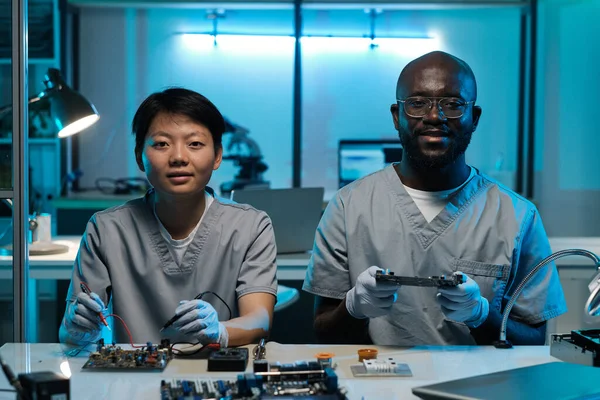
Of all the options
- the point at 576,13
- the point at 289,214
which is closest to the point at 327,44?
the point at 576,13

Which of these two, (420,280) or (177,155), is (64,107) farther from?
(420,280)

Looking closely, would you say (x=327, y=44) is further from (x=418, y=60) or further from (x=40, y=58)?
(x=418, y=60)

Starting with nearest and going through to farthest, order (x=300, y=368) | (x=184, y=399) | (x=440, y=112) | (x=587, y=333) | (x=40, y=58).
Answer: (x=184, y=399) → (x=300, y=368) → (x=587, y=333) → (x=440, y=112) → (x=40, y=58)

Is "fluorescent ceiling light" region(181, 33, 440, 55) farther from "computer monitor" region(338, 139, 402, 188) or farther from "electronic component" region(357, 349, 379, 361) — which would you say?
"electronic component" region(357, 349, 379, 361)

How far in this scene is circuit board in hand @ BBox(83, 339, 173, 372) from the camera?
1326 millimetres

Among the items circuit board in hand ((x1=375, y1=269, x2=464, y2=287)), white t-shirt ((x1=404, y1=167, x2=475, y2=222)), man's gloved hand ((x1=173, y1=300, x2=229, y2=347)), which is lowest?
man's gloved hand ((x1=173, y1=300, x2=229, y2=347))

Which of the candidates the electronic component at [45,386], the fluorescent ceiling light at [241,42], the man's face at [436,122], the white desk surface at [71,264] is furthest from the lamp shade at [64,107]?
the fluorescent ceiling light at [241,42]

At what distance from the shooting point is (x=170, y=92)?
1.72m

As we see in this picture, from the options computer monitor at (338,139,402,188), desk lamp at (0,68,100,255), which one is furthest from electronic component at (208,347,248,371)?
computer monitor at (338,139,402,188)

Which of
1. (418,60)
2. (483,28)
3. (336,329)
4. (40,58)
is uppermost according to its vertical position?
(483,28)

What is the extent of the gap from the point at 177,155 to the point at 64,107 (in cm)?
138

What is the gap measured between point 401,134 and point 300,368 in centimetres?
72

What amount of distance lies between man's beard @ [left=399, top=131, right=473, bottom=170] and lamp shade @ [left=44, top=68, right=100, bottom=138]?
1.55 metres

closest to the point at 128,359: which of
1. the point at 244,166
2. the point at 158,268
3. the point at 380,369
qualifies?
the point at 158,268
